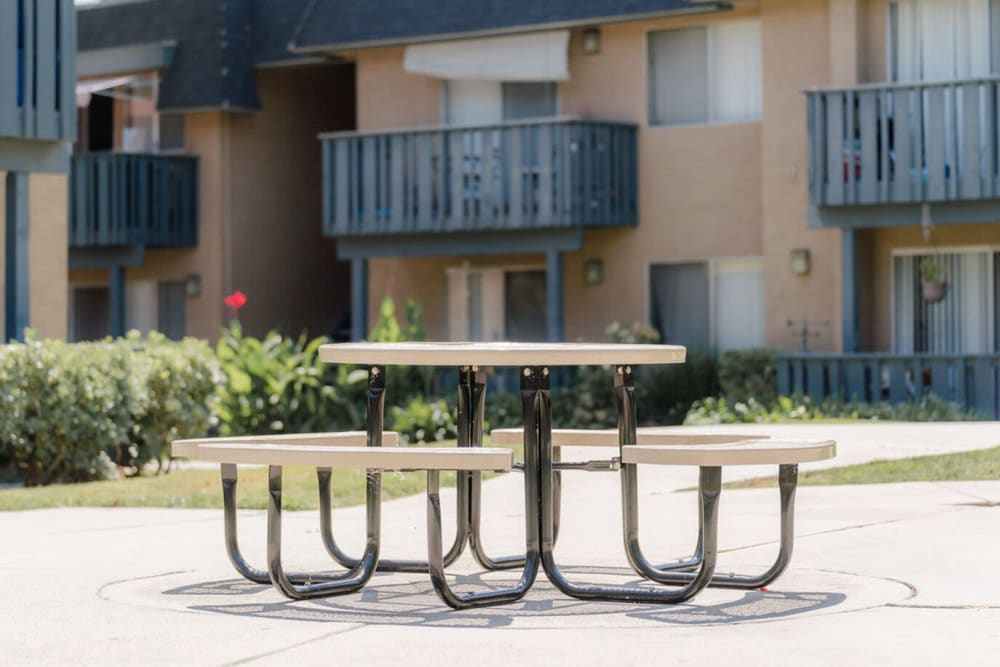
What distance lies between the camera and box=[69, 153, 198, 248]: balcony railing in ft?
84.1

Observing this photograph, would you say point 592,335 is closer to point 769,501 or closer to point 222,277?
point 222,277

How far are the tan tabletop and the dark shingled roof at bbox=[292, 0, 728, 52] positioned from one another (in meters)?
14.6

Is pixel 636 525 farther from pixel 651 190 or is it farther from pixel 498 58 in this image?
pixel 498 58

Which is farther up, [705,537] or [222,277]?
[222,277]

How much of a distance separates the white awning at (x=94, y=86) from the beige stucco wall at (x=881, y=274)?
11.5 metres

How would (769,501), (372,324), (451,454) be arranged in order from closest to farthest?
(451,454), (769,501), (372,324)

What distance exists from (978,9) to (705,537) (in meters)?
14.9

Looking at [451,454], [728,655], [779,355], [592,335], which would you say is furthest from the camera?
[592,335]

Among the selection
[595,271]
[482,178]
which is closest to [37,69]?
[482,178]

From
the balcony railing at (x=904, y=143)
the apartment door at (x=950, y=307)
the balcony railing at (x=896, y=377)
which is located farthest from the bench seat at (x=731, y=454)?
the apartment door at (x=950, y=307)

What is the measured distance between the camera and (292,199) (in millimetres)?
27703

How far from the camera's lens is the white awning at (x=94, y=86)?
83.5ft

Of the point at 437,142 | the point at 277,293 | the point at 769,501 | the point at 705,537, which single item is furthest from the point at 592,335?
the point at 705,537

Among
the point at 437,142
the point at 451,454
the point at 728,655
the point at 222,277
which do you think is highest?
the point at 437,142
